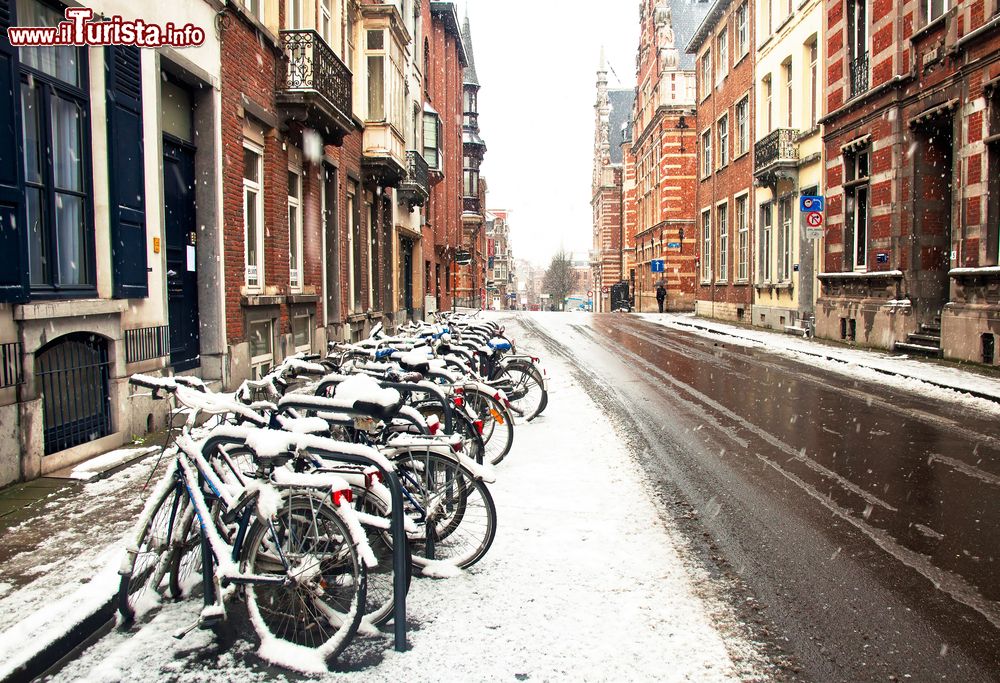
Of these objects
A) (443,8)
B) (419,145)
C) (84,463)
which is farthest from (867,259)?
(443,8)

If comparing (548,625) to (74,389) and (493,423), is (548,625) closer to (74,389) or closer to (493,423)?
(493,423)

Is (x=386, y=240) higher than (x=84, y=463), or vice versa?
(x=386, y=240)

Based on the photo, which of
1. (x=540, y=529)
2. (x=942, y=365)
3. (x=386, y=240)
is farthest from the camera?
(x=386, y=240)

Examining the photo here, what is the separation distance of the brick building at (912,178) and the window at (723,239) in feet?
40.0

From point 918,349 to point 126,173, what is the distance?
49.1ft

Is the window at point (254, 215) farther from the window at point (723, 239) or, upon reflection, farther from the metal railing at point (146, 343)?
the window at point (723, 239)

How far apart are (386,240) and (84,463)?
55.8ft

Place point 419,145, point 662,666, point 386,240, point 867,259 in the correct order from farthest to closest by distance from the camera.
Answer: point 419,145, point 386,240, point 867,259, point 662,666

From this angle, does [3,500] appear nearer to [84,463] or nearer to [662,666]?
[84,463]

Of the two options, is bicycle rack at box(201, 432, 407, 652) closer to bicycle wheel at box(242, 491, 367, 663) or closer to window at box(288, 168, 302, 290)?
bicycle wheel at box(242, 491, 367, 663)

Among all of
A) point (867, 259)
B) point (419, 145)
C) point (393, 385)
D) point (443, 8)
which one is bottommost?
point (393, 385)

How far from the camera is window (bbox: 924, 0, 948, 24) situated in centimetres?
1569

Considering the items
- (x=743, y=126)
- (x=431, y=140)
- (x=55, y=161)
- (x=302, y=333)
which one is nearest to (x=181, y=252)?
(x=55, y=161)

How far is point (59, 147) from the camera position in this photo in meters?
6.80
